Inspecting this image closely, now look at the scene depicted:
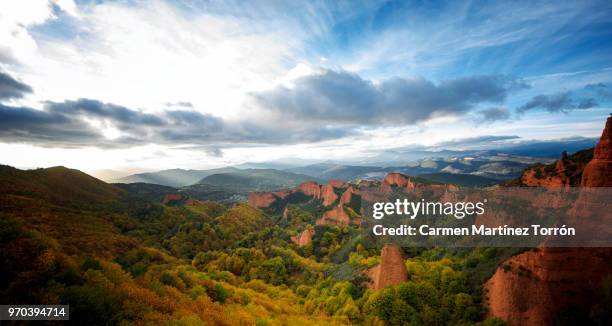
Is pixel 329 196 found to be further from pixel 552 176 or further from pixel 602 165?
pixel 602 165

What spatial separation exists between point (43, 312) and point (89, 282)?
3.12m

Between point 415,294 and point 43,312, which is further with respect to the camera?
point 415,294

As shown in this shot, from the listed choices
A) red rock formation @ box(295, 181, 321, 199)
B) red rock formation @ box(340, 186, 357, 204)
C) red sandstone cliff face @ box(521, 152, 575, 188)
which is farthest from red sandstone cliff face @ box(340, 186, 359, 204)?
red sandstone cliff face @ box(521, 152, 575, 188)

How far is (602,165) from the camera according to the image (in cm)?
2523

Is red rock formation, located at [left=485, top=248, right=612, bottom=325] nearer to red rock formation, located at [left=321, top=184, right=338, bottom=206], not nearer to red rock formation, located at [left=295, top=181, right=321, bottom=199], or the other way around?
red rock formation, located at [left=321, top=184, right=338, bottom=206]

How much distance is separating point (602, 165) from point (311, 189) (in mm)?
159249

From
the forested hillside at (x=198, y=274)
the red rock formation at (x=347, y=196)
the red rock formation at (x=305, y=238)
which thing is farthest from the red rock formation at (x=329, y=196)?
the red rock formation at (x=305, y=238)

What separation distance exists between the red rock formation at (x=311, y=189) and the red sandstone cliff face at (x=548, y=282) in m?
146

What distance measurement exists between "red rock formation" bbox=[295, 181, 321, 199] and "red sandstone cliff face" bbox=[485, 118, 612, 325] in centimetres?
14584

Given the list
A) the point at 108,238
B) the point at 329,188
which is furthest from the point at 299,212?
the point at 108,238

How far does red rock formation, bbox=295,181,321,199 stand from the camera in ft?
566

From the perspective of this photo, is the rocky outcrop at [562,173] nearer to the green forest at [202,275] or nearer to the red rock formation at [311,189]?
the green forest at [202,275]

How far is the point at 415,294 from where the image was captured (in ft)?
95.3

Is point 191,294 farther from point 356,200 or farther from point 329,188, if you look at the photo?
point 329,188
